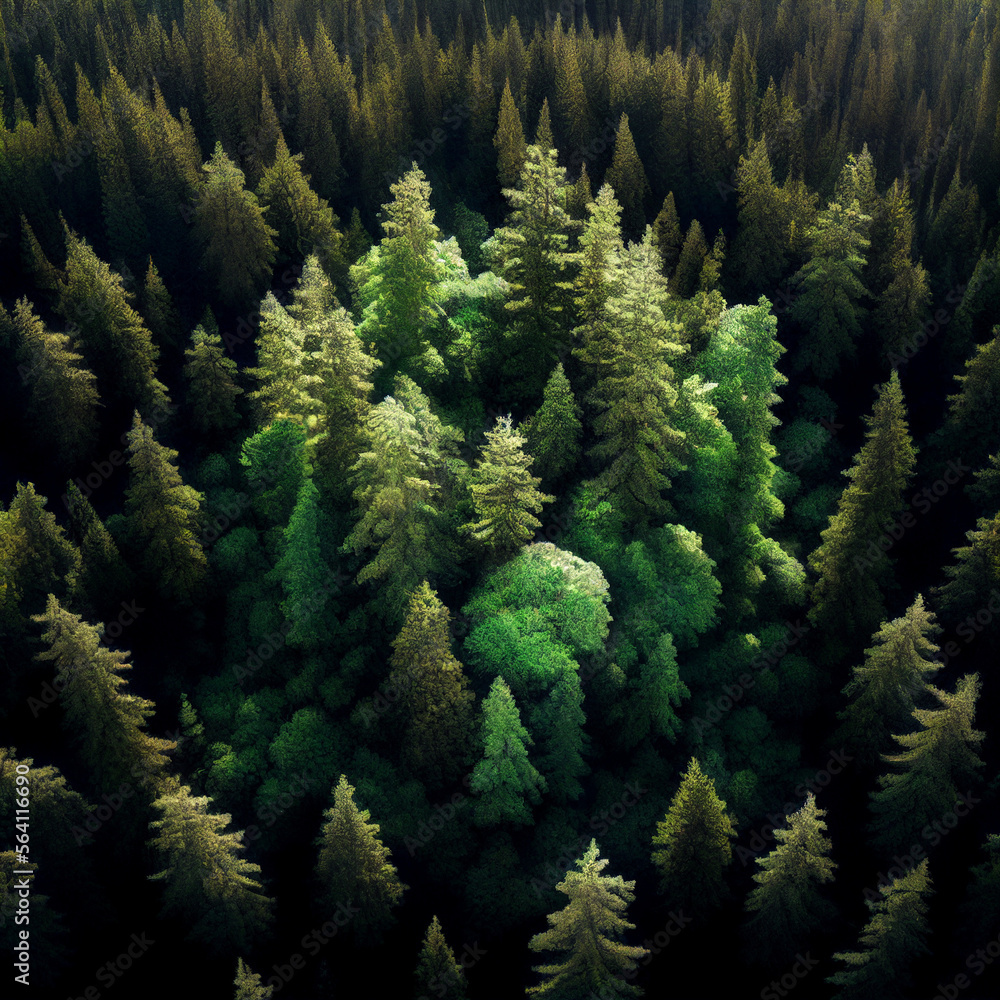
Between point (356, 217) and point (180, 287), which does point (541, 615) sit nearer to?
point (356, 217)

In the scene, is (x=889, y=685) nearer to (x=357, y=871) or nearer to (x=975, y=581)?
(x=975, y=581)

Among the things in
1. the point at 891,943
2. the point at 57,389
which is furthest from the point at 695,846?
the point at 57,389

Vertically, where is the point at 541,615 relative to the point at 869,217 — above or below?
below

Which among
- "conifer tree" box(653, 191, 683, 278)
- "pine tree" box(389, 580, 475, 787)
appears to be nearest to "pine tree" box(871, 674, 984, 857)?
"pine tree" box(389, 580, 475, 787)

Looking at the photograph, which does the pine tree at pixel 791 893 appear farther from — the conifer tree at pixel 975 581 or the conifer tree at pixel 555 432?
the conifer tree at pixel 555 432

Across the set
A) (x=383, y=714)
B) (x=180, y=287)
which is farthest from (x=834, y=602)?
(x=180, y=287)

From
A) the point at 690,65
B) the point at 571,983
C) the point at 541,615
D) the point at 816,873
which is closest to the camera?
the point at 571,983

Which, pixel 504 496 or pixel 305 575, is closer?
pixel 504 496
